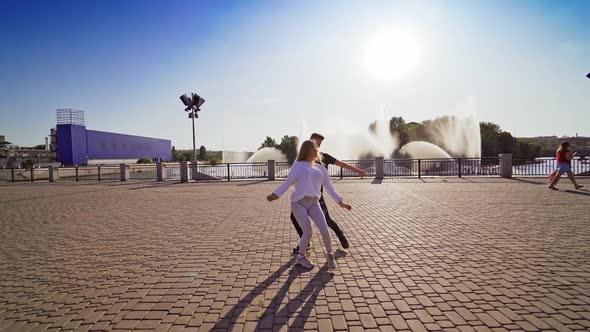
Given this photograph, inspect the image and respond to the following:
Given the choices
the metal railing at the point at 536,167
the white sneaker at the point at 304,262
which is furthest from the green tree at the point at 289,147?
the white sneaker at the point at 304,262

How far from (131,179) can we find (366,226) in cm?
2071

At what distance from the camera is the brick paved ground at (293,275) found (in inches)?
112

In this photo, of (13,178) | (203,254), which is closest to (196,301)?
(203,254)

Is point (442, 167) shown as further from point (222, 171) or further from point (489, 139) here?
point (489, 139)

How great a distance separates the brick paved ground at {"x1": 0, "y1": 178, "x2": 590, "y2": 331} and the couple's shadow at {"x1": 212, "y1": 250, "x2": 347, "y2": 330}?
0.02 meters

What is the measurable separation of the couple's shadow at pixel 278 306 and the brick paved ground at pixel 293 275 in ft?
0.06

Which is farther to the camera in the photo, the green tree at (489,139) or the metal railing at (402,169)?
the green tree at (489,139)

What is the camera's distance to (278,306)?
3.09 meters

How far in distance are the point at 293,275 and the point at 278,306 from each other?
0.83 meters

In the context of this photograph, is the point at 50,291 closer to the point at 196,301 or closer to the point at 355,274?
the point at 196,301

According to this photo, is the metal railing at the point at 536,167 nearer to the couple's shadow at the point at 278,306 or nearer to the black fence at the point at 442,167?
the black fence at the point at 442,167

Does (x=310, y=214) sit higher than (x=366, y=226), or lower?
higher

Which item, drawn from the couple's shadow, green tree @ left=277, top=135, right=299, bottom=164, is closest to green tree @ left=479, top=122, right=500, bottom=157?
green tree @ left=277, top=135, right=299, bottom=164

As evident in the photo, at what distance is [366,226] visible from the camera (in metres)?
6.48
